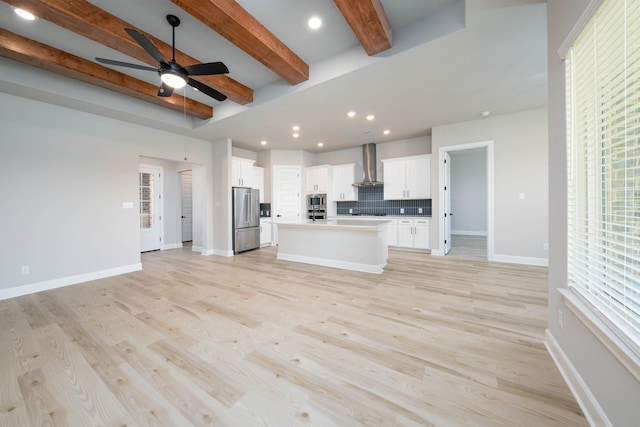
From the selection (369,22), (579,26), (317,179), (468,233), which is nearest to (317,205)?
(317,179)

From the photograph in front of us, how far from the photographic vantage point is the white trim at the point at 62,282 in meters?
3.31

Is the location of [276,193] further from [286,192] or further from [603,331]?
[603,331]

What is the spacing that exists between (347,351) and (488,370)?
1014mm

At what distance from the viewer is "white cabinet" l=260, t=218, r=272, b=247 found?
6.79 metres

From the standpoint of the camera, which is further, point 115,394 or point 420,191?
point 420,191

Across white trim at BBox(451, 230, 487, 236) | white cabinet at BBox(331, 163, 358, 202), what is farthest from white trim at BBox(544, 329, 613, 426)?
white trim at BBox(451, 230, 487, 236)

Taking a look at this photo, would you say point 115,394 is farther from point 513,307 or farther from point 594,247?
point 513,307

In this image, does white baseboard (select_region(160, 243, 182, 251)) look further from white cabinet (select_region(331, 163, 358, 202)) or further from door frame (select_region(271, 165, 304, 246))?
white cabinet (select_region(331, 163, 358, 202))

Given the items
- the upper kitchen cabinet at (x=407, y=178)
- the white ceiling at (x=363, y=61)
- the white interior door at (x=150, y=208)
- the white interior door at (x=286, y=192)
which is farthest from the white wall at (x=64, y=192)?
the upper kitchen cabinet at (x=407, y=178)

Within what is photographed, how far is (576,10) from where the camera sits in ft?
4.76

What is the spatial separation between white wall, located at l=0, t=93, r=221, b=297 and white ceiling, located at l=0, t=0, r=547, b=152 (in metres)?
0.38

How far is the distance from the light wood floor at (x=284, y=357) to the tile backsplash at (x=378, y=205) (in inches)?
120

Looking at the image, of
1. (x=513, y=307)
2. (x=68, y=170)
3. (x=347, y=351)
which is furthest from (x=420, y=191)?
(x=68, y=170)

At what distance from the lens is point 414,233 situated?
5.71 metres
